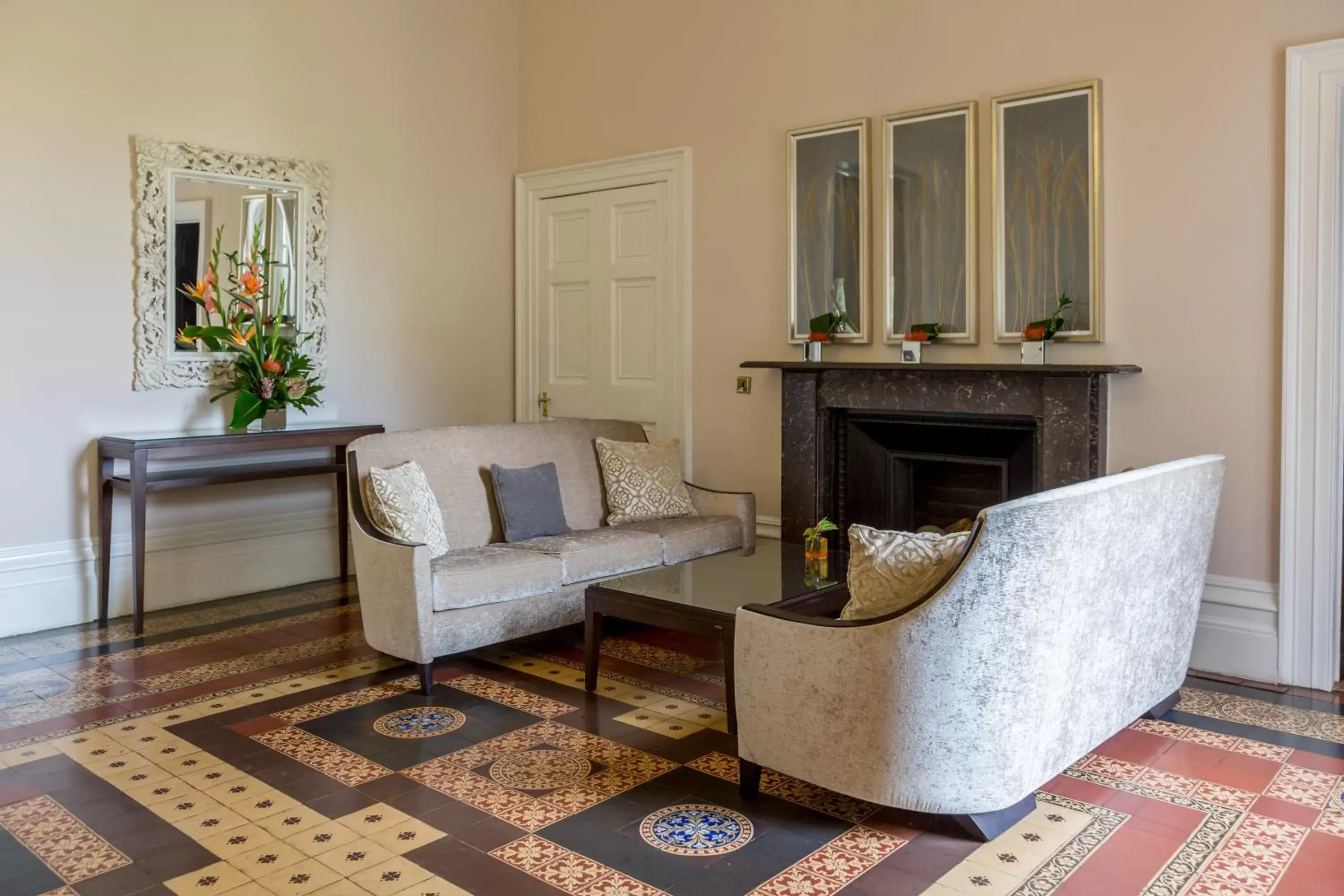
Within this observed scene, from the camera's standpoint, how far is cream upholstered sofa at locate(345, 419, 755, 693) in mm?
4145

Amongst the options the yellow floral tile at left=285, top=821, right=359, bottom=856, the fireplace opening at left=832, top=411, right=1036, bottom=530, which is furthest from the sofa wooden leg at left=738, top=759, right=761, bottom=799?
the fireplace opening at left=832, top=411, right=1036, bottom=530

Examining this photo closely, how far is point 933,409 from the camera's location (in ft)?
16.2

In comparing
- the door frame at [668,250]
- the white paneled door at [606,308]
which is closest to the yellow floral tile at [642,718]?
the door frame at [668,250]

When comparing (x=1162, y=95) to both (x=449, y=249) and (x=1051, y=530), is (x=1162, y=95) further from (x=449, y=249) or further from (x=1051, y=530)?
(x=449, y=249)

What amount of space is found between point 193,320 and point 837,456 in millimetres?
3339

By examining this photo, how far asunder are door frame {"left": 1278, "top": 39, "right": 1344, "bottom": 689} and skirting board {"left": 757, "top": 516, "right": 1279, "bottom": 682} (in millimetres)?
83

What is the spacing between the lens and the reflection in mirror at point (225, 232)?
540 cm

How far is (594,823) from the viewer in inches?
115

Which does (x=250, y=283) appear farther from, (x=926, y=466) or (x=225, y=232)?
(x=926, y=466)

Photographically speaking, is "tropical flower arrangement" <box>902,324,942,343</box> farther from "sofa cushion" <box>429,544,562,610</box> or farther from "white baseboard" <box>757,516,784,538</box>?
"sofa cushion" <box>429,544,562,610</box>

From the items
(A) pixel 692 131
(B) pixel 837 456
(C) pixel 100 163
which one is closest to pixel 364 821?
(B) pixel 837 456

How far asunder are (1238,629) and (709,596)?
7.16ft

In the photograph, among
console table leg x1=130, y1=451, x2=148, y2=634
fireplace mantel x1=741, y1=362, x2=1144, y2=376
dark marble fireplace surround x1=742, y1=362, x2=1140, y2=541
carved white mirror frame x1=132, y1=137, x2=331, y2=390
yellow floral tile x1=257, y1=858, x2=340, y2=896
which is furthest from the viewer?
carved white mirror frame x1=132, y1=137, x2=331, y2=390

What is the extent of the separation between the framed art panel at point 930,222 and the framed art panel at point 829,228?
0.42 ft
